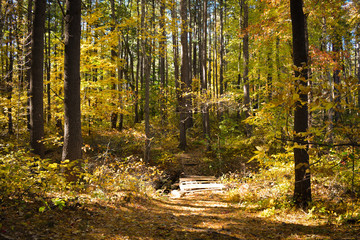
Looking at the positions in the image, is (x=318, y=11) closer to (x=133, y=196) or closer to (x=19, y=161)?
(x=133, y=196)

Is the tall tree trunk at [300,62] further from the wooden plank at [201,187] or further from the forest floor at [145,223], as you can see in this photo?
the wooden plank at [201,187]

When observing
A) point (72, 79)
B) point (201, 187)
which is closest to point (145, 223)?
point (72, 79)

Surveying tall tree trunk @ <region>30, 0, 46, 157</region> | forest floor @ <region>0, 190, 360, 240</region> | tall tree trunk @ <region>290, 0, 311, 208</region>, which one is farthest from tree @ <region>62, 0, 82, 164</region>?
tall tree trunk @ <region>290, 0, 311, 208</region>

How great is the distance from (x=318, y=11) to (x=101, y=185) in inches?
328

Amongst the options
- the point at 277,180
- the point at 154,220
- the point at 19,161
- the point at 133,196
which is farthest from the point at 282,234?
the point at 19,161

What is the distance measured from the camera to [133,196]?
670cm

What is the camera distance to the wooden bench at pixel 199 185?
955 centimetres

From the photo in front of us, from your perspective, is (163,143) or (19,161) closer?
(19,161)

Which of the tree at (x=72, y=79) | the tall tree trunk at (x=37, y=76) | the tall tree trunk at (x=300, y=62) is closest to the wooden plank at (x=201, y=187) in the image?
the tall tree trunk at (x=300, y=62)

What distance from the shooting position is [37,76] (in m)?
7.78

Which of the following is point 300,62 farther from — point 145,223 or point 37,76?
point 37,76

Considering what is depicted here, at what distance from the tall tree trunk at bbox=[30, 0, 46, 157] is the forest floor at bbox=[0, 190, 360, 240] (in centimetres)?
409

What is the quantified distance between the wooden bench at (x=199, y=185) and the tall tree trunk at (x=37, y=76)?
5.88m

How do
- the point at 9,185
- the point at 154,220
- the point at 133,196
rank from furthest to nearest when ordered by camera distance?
1. the point at 133,196
2. the point at 154,220
3. the point at 9,185
